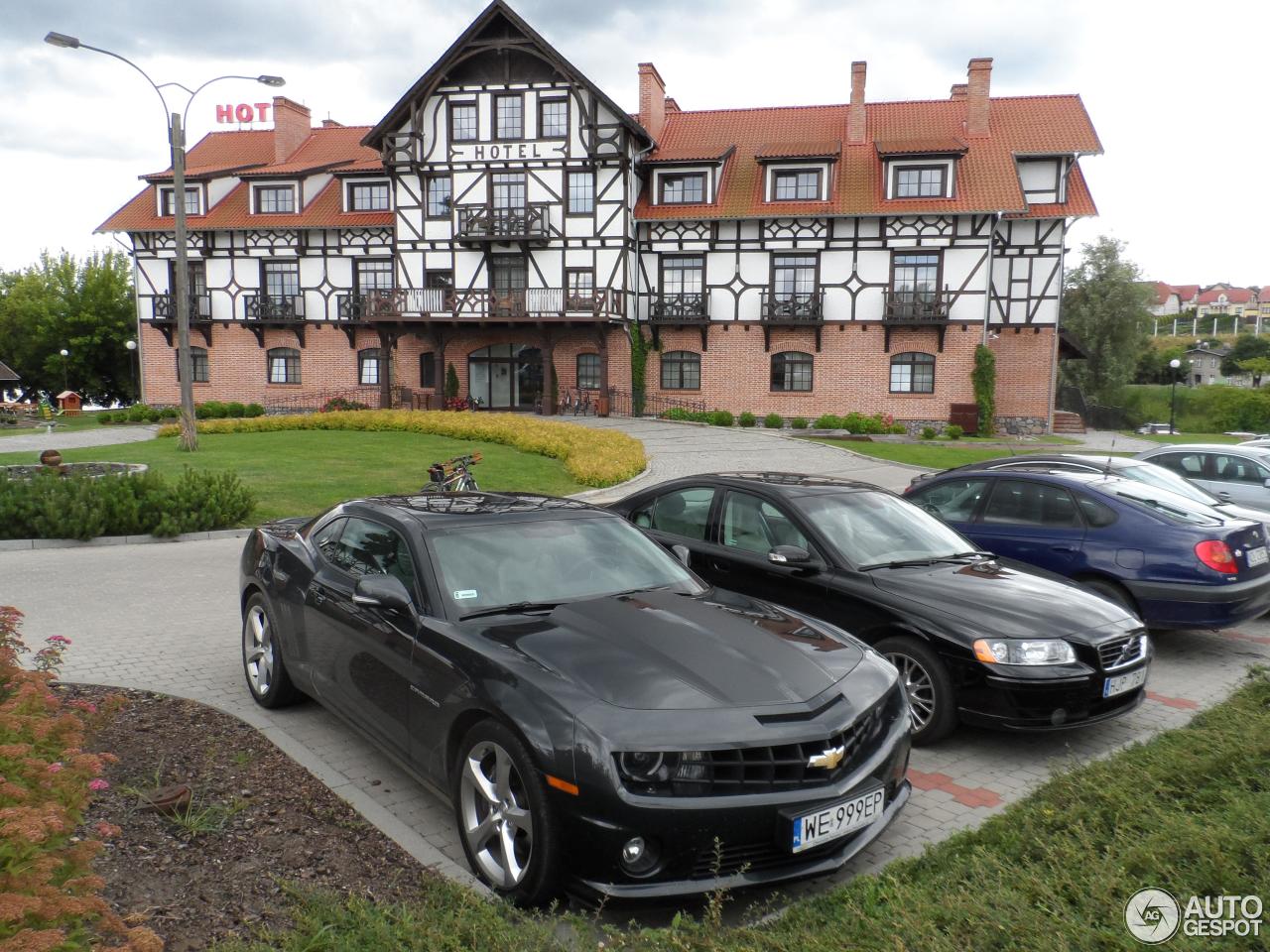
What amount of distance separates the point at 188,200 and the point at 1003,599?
130ft

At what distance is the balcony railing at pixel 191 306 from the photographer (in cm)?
3672

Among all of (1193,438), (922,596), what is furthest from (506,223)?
(922,596)

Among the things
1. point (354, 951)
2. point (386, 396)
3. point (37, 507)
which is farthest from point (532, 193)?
point (354, 951)

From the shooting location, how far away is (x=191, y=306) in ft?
122

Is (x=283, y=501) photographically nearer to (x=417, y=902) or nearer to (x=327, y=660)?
(x=327, y=660)

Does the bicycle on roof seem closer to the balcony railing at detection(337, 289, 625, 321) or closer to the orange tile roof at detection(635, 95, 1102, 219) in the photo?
the balcony railing at detection(337, 289, 625, 321)

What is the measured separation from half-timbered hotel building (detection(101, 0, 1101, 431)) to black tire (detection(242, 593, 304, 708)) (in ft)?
85.6

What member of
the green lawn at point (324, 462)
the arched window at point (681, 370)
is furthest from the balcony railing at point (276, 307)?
the arched window at point (681, 370)

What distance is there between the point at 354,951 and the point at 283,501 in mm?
12093

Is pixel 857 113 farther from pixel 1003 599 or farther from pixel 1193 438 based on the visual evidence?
pixel 1003 599

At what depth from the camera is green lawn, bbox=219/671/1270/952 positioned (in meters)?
3.01

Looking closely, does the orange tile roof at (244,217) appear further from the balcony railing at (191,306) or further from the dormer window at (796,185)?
the dormer window at (796,185)

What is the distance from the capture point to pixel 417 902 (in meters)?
3.44

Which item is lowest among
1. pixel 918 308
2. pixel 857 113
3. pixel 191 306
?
pixel 918 308
